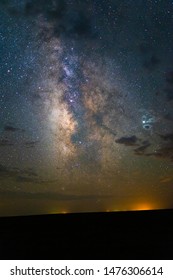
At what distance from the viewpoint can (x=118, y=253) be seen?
7.72 meters

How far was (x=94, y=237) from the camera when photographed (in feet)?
27.2

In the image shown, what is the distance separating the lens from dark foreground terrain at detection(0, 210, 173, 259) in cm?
769

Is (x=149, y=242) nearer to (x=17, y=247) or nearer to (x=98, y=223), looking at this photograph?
(x=98, y=223)

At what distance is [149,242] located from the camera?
Answer: 769 centimetres

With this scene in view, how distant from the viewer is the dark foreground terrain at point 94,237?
769 centimetres

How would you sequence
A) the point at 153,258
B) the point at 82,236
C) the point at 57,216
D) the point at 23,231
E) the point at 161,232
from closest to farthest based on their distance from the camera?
1. the point at 153,258
2. the point at 161,232
3. the point at 82,236
4. the point at 23,231
5. the point at 57,216

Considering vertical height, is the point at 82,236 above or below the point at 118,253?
above

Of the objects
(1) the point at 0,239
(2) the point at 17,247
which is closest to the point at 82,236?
(2) the point at 17,247

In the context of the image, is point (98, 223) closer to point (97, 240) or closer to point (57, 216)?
point (97, 240)

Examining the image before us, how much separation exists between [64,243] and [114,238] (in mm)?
1298

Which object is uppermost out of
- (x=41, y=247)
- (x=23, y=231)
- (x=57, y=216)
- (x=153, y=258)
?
(x=57, y=216)

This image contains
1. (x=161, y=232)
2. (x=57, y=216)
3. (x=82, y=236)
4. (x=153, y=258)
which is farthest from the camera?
(x=57, y=216)

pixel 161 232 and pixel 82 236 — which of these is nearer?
pixel 161 232

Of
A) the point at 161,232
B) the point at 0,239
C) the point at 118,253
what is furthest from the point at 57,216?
the point at 161,232
